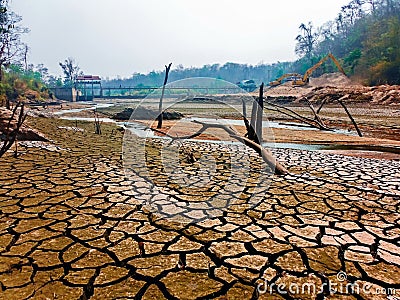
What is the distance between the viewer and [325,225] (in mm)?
2961

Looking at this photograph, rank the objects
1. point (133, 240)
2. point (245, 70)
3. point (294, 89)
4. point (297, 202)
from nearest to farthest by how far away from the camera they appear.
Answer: point (133, 240)
point (297, 202)
point (294, 89)
point (245, 70)

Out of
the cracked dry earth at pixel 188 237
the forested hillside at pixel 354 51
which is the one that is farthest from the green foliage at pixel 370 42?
the cracked dry earth at pixel 188 237

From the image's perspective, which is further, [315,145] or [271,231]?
[315,145]

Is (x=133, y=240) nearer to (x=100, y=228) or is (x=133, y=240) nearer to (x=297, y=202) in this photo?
(x=100, y=228)

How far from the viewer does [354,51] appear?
112 feet

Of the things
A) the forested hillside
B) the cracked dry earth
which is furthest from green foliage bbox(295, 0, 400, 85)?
the cracked dry earth

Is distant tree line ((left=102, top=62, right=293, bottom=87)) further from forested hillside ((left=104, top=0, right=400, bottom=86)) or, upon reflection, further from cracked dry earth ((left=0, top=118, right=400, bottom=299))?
cracked dry earth ((left=0, top=118, right=400, bottom=299))

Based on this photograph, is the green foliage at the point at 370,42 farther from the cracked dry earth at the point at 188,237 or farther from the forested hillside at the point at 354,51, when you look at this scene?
the cracked dry earth at the point at 188,237

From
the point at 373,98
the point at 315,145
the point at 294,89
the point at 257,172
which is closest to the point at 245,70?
the point at 294,89

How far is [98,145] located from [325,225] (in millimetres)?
6001

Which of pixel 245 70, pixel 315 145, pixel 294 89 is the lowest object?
pixel 315 145

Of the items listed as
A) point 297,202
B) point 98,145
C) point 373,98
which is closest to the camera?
point 297,202

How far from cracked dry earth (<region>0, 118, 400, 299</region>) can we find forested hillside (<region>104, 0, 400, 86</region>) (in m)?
26.8

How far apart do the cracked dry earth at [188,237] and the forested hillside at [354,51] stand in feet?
87.9
